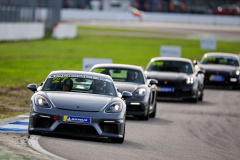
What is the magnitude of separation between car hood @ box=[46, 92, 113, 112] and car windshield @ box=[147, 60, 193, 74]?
9.08 m

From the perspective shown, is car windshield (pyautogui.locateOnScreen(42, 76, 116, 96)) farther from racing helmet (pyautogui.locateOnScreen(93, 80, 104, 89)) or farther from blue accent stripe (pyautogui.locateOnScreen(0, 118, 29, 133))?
blue accent stripe (pyautogui.locateOnScreen(0, 118, 29, 133))

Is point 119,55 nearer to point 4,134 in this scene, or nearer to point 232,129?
point 232,129

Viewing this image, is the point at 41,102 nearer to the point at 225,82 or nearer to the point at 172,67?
the point at 172,67

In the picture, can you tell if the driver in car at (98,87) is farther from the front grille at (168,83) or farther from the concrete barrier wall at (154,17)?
the concrete barrier wall at (154,17)

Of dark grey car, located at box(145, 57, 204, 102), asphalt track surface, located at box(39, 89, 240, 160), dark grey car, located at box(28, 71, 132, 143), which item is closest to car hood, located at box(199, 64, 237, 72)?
dark grey car, located at box(145, 57, 204, 102)

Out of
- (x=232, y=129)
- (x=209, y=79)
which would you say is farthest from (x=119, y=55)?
(x=232, y=129)

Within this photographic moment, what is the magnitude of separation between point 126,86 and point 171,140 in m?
3.14

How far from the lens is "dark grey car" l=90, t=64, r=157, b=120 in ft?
42.2

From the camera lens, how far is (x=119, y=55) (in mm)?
38562

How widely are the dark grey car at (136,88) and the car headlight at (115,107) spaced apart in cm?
355

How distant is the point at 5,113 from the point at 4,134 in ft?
11.7

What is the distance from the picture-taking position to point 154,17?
8000cm

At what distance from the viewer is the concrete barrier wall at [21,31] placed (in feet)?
133

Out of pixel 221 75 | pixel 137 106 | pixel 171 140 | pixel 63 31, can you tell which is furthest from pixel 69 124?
pixel 63 31
